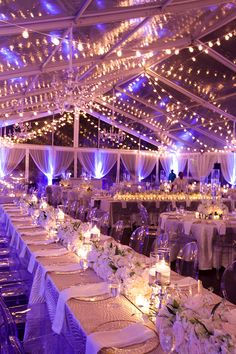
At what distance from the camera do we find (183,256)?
375 centimetres

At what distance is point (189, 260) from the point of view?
12.3 feet

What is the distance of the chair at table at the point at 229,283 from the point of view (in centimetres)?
313

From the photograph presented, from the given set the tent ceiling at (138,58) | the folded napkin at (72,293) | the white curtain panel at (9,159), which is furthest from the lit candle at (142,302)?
the white curtain panel at (9,159)

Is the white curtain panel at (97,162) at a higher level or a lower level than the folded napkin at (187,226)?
higher

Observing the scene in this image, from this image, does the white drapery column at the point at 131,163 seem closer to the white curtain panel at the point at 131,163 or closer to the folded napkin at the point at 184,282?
the white curtain panel at the point at 131,163

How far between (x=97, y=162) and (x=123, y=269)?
57.5 ft

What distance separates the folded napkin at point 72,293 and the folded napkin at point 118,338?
0.48 m

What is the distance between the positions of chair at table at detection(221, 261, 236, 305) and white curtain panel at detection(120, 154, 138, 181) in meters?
17.3

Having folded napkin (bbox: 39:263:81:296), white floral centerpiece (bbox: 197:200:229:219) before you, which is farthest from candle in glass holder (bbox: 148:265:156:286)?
white floral centerpiece (bbox: 197:200:229:219)

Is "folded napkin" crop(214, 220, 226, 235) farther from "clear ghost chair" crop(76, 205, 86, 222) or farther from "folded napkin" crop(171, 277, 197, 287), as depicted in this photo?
"folded napkin" crop(171, 277, 197, 287)

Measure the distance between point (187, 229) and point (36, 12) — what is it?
3.93 meters

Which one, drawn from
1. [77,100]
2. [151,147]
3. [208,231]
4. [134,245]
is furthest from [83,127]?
[134,245]

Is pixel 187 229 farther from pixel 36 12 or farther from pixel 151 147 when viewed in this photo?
pixel 151 147

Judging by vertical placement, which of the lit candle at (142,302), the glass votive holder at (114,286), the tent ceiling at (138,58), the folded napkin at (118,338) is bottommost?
the folded napkin at (118,338)
